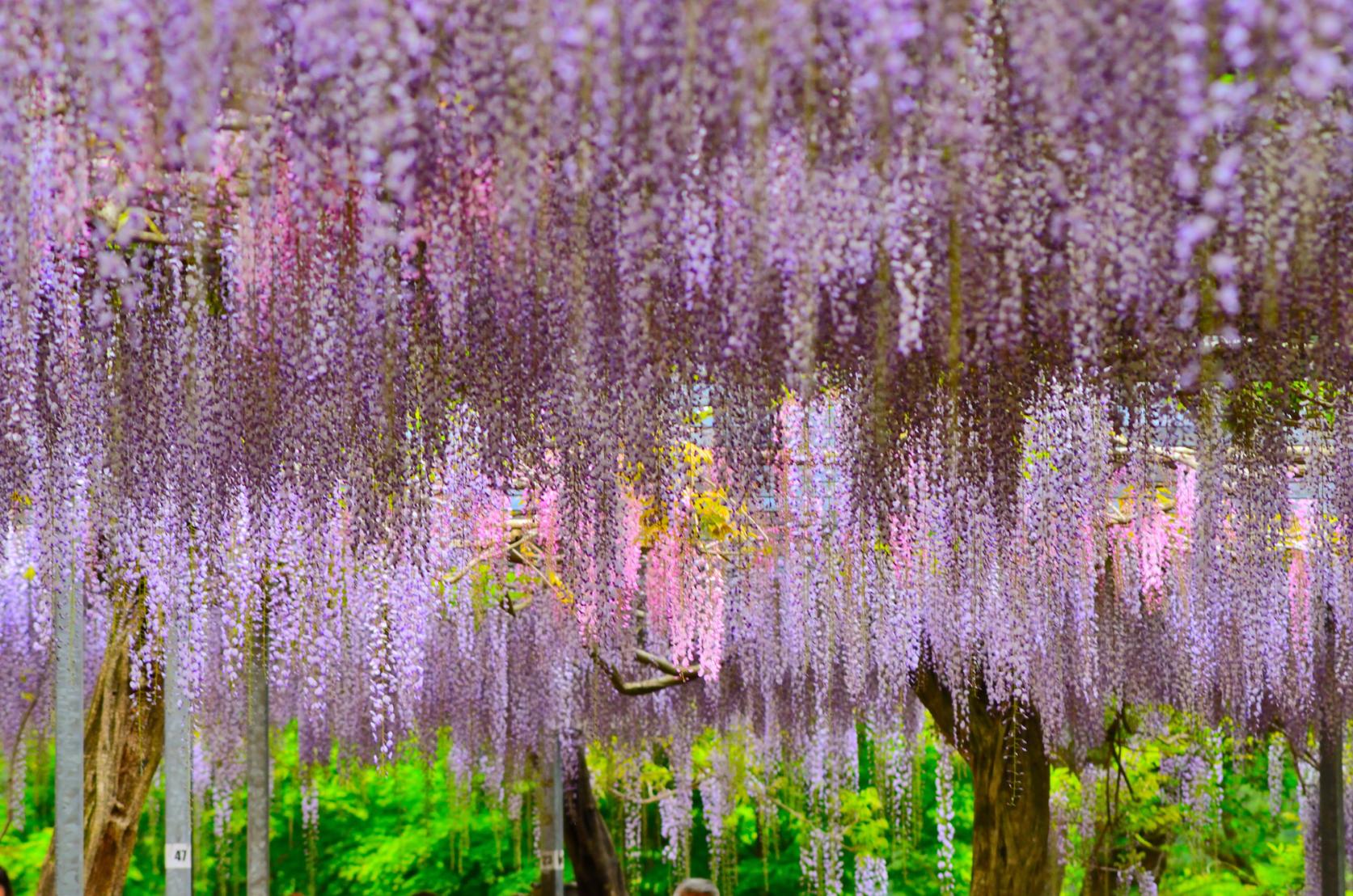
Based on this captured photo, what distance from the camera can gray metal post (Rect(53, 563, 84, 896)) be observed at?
16.4 ft

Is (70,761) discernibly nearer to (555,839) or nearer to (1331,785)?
(555,839)

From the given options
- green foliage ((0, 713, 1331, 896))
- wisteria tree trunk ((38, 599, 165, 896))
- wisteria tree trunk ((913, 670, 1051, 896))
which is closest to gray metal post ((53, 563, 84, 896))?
wisteria tree trunk ((38, 599, 165, 896))

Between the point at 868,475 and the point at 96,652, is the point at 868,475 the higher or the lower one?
the higher one

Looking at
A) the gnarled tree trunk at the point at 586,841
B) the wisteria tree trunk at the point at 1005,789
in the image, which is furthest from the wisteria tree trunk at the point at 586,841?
the wisteria tree trunk at the point at 1005,789

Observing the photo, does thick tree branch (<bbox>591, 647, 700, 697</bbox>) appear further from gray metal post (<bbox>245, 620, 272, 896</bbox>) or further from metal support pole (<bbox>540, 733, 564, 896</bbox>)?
gray metal post (<bbox>245, 620, 272, 896</bbox>)

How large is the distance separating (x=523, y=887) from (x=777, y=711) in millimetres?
5177

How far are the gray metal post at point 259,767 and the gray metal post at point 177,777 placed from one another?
571 millimetres

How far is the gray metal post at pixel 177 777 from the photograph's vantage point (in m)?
5.82

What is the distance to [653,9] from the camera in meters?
3.03

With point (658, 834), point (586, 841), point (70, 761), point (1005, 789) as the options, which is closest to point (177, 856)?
point (70, 761)

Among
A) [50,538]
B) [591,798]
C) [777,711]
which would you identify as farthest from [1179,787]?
[50,538]

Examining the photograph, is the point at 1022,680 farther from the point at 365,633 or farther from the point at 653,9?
the point at 653,9

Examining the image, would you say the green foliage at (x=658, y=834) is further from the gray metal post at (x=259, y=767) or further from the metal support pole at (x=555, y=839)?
the gray metal post at (x=259, y=767)

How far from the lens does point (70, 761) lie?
504 cm
